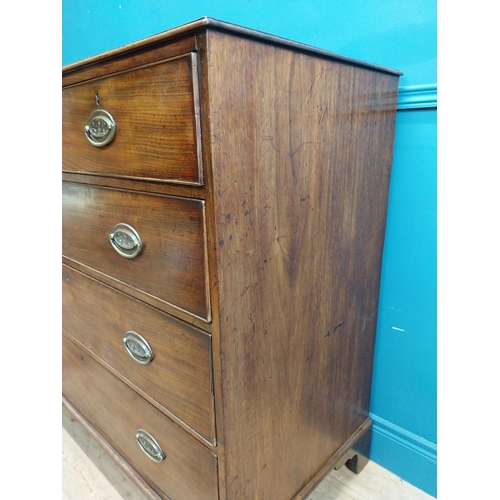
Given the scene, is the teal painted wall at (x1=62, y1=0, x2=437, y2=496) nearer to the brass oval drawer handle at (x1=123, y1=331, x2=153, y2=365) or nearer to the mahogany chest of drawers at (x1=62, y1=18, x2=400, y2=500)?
the mahogany chest of drawers at (x1=62, y1=18, x2=400, y2=500)

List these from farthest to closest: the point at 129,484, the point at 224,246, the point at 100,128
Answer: the point at 129,484 → the point at 100,128 → the point at 224,246

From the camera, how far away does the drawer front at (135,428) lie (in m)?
0.76

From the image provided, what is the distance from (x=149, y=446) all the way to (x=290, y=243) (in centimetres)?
55

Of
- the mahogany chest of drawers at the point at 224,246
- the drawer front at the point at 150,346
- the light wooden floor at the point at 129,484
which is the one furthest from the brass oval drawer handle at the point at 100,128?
the light wooden floor at the point at 129,484

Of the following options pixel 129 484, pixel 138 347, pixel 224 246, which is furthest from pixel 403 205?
pixel 129 484

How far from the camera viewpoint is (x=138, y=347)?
0.80 metres

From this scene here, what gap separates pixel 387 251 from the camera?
1.01 m

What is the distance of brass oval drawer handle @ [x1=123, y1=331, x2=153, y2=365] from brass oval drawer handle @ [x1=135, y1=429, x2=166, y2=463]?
0.61 feet

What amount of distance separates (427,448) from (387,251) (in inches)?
20.2

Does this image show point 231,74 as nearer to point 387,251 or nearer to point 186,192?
point 186,192

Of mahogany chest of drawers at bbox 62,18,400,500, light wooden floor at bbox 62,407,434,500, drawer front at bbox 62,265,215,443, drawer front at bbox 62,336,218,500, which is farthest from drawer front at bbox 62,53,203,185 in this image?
light wooden floor at bbox 62,407,434,500

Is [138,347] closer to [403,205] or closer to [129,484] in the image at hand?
[129,484]

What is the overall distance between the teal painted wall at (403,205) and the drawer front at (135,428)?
561 mm

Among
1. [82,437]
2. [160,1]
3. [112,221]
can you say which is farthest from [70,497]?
[160,1]
